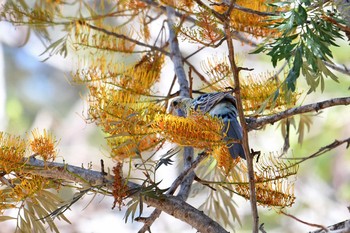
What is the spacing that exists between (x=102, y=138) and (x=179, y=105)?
2.40 metres

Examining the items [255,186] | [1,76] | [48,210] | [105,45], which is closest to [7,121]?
[1,76]

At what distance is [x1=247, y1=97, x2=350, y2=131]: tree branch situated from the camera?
1.19 m

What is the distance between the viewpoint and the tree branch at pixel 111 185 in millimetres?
1187

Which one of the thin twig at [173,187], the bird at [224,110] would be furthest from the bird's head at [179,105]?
the thin twig at [173,187]

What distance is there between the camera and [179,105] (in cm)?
152

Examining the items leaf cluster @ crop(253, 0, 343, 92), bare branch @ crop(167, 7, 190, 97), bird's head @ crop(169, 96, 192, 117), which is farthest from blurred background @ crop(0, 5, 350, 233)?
leaf cluster @ crop(253, 0, 343, 92)

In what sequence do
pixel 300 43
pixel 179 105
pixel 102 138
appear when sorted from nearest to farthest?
pixel 300 43, pixel 179 105, pixel 102 138

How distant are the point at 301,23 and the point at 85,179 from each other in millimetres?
478

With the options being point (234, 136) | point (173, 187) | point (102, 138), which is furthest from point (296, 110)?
point (102, 138)

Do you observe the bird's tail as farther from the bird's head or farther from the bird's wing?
the bird's head

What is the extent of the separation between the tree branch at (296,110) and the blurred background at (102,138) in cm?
160

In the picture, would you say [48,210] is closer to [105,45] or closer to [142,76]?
[142,76]

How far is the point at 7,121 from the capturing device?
140 inches

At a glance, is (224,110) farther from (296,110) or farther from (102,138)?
(102,138)
